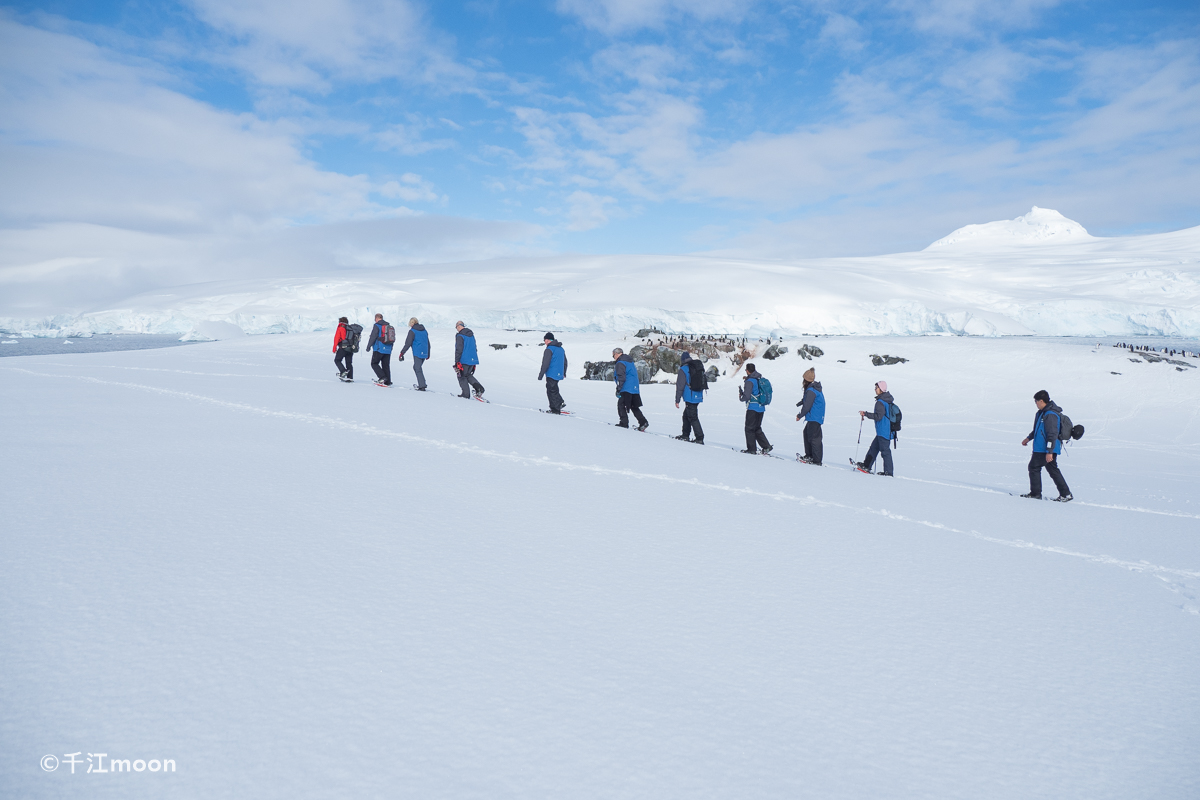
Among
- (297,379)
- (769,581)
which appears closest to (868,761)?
(769,581)

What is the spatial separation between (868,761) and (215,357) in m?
21.1

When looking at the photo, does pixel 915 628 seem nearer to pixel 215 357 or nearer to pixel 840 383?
pixel 840 383

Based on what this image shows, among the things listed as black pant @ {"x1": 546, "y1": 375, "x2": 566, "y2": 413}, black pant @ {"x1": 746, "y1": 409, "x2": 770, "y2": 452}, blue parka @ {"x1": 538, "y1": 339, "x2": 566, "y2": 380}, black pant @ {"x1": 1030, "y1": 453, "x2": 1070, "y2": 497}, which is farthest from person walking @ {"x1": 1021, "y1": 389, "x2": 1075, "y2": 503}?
black pant @ {"x1": 546, "y1": 375, "x2": 566, "y2": 413}

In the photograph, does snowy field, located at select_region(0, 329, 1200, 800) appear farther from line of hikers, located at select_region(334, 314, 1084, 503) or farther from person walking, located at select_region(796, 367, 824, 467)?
person walking, located at select_region(796, 367, 824, 467)

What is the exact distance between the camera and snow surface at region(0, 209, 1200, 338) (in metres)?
46.6

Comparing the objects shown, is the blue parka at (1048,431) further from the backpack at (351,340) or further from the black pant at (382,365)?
the backpack at (351,340)

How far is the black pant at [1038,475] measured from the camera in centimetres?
825

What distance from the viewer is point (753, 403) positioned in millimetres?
10117

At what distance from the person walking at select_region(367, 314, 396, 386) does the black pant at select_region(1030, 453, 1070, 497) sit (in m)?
10.8

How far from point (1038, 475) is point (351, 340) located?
1230cm

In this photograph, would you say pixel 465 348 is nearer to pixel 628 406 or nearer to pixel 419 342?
pixel 419 342

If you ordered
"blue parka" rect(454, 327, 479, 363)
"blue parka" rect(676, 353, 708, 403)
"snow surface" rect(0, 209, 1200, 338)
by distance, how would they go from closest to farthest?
"blue parka" rect(676, 353, 708, 403) < "blue parka" rect(454, 327, 479, 363) < "snow surface" rect(0, 209, 1200, 338)

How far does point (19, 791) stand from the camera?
190 cm

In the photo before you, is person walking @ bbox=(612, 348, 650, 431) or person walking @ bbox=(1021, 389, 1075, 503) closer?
person walking @ bbox=(1021, 389, 1075, 503)
